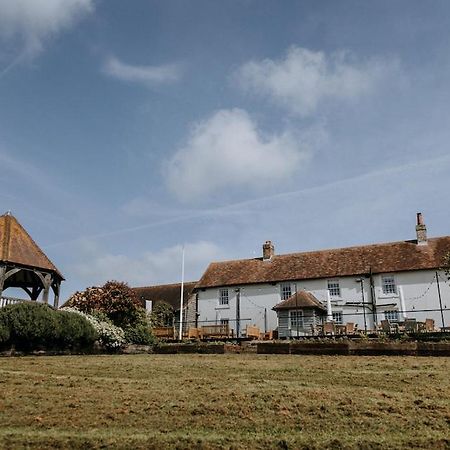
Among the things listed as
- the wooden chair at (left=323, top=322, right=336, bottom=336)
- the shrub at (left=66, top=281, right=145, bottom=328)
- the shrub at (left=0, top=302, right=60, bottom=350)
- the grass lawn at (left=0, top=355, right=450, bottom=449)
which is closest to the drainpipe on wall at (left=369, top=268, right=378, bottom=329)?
the wooden chair at (left=323, top=322, right=336, bottom=336)

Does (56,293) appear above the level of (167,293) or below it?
below

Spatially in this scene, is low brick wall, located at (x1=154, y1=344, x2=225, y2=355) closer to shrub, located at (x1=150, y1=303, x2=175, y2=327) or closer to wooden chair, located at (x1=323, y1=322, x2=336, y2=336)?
wooden chair, located at (x1=323, y1=322, x2=336, y2=336)

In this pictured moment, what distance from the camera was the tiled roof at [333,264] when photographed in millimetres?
35531

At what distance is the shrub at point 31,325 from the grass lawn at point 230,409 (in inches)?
261

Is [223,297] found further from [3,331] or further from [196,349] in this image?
[3,331]

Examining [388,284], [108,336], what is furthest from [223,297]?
[108,336]

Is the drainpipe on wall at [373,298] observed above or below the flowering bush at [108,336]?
above

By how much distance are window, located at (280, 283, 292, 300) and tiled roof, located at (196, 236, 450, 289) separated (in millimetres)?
521

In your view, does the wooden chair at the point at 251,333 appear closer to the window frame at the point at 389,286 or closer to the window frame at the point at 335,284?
the window frame at the point at 335,284

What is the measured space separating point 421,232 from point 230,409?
34.4 metres

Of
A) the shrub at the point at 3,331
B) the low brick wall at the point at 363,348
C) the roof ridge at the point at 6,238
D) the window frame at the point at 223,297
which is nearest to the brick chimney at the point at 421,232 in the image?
the window frame at the point at 223,297

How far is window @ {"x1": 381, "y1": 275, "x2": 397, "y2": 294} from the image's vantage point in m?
35.1

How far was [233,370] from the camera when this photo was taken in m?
10.3

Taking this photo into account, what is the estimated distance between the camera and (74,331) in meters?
17.5
